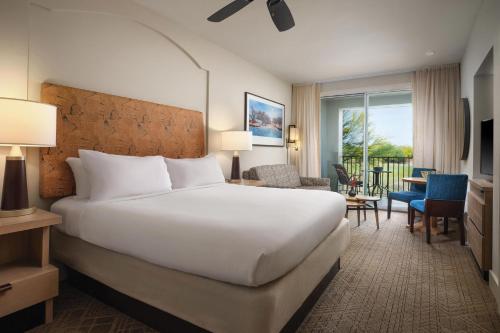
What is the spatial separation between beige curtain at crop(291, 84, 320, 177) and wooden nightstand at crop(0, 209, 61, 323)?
16.7 ft

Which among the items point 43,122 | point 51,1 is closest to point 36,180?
point 43,122

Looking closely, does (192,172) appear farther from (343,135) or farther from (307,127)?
(343,135)

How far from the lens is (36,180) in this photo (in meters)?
2.19

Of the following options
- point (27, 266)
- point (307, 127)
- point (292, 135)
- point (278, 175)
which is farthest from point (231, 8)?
point (307, 127)

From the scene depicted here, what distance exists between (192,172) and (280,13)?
5.59 ft

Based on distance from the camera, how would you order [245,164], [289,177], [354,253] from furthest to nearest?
[289,177], [245,164], [354,253]

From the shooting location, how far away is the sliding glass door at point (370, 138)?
5590 millimetres

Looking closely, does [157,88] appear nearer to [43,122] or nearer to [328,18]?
[43,122]

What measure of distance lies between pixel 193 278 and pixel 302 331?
0.82m

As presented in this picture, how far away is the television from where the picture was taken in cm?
278

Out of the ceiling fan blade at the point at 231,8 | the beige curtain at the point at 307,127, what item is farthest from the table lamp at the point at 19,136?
the beige curtain at the point at 307,127

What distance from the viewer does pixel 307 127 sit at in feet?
20.2

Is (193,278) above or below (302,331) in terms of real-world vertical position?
above

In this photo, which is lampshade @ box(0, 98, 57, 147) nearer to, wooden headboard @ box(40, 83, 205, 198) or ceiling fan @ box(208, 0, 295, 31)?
wooden headboard @ box(40, 83, 205, 198)
